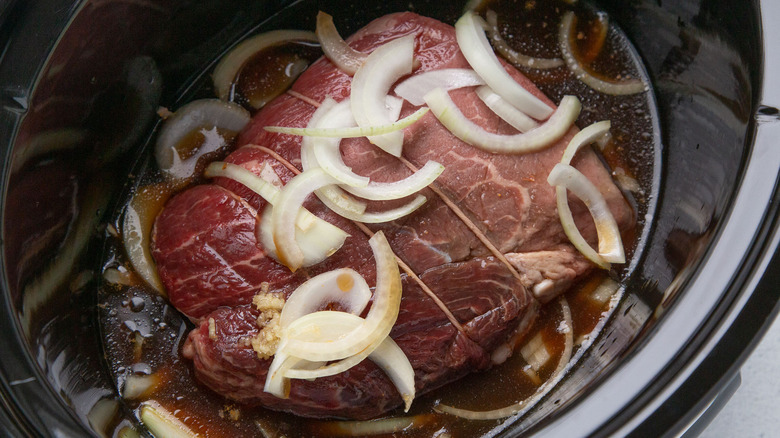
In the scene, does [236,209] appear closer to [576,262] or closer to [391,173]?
[391,173]

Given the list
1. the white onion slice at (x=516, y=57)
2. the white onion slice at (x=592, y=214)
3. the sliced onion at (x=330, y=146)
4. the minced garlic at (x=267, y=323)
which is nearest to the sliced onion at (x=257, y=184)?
the sliced onion at (x=330, y=146)

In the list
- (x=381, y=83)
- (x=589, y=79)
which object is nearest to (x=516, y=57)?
(x=589, y=79)

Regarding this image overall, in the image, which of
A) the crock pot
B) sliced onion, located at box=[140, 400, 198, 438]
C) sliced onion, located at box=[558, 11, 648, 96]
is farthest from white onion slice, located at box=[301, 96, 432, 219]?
sliced onion, located at box=[140, 400, 198, 438]

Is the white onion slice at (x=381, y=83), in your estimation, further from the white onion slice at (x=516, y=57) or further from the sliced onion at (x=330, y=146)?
the white onion slice at (x=516, y=57)

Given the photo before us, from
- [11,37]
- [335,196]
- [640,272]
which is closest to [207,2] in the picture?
[11,37]

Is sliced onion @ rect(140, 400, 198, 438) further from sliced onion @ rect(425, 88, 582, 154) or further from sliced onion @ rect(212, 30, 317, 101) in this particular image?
sliced onion @ rect(425, 88, 582, 154)
